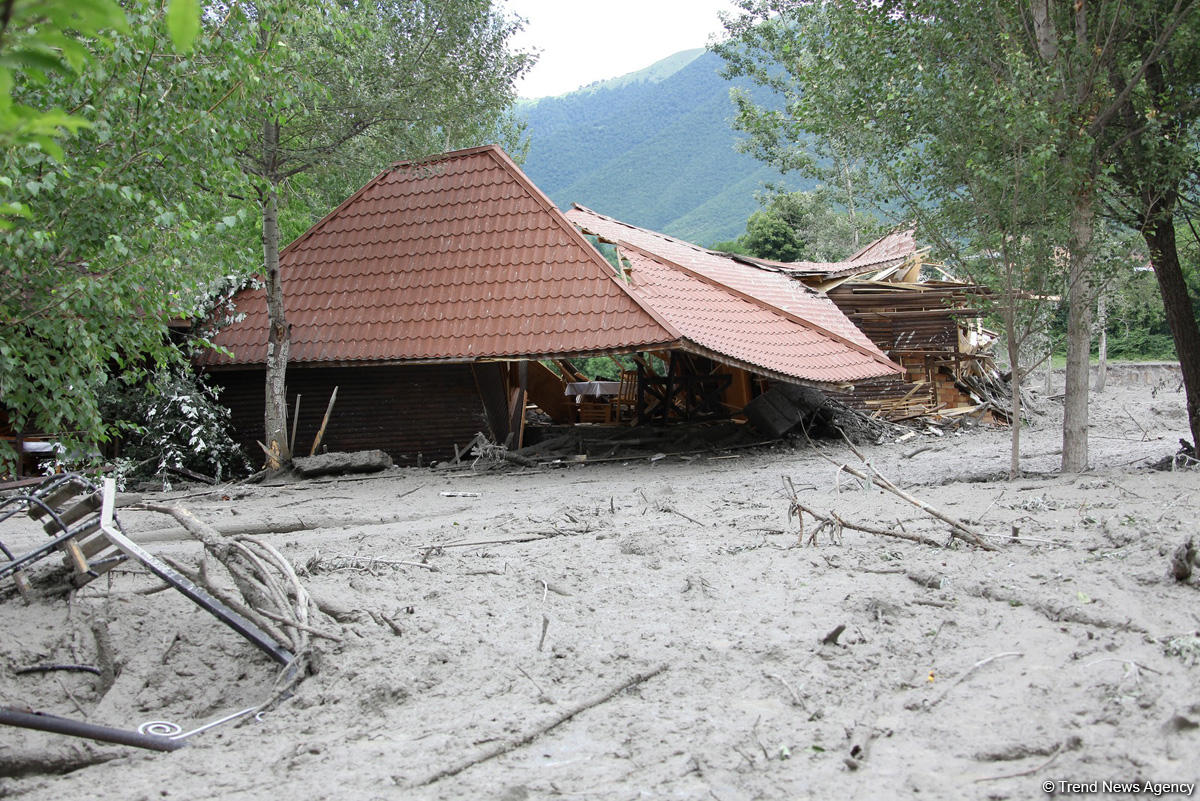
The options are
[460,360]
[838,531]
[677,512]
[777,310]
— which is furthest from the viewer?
[777,310]

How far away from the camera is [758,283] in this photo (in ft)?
61.6

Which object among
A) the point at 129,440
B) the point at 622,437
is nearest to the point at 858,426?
the point at 622,437

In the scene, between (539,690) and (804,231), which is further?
(804,231)

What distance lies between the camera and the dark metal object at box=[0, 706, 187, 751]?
12.1 feet

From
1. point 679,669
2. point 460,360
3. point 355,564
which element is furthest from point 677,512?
point 460,360

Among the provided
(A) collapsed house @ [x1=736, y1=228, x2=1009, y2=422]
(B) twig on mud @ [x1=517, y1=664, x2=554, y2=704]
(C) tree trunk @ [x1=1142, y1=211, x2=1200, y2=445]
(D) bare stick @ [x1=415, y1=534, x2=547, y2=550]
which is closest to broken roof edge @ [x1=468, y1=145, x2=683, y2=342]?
(D) bare stick @ [x1=415, y1=534, x2=547, y2=550]

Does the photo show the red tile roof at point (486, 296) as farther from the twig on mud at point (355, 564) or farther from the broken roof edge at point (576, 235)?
the twig on mud at point (355, 564)

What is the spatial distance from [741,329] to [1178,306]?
6014 mm

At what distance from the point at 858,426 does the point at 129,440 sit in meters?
12.1

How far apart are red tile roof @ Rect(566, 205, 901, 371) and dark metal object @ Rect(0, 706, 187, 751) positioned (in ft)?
37.9

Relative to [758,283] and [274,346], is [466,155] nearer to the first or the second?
[274,346]

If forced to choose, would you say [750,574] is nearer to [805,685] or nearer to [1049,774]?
[805,685]

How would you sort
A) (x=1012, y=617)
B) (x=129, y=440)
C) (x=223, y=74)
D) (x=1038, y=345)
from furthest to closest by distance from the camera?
(x=129, y=440) < (x=1038, y=345) < (x=223, y=74) < (x=1012, y=617)

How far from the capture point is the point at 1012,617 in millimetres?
4562
